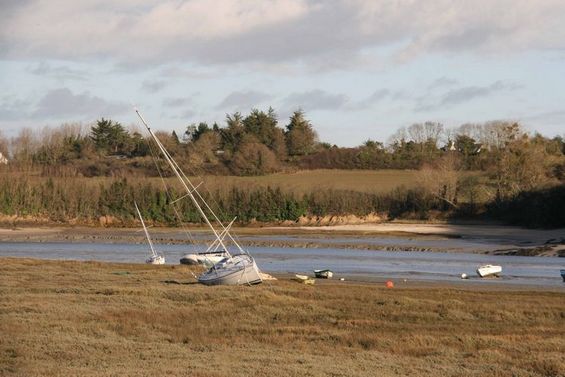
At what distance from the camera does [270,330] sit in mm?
23453

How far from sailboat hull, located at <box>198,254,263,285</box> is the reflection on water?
1113 cm

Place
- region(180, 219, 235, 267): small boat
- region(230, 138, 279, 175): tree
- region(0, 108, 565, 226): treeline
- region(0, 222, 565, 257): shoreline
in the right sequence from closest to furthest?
region(180, 219, 235, 267): small boat < region(0, 222, 565, 257): shoreline < region(0, 108, 565, 226): treeline < region(230, 138, 279, 175): tree

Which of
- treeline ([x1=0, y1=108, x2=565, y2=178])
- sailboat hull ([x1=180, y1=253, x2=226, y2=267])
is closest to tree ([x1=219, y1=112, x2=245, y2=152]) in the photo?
treeline ([x1=0, y1=108, x2=565, y2=178])

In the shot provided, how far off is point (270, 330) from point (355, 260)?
34.8m

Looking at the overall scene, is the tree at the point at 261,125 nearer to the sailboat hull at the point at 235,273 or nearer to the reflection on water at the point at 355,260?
the reflection on water at the point at 355,260

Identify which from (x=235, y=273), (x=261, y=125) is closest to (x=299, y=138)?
(x=261, y=125)

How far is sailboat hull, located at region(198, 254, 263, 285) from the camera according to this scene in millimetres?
34812

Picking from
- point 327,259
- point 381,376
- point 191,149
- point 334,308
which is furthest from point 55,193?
point 381,376

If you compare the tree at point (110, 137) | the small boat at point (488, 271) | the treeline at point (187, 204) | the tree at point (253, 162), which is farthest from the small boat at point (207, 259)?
the tree at point (110, 137)

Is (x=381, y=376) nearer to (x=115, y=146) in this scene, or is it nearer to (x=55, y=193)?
Answer: (x=55, y=193)

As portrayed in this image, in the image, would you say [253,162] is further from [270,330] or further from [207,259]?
[270,330]

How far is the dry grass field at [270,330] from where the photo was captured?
18.5 m

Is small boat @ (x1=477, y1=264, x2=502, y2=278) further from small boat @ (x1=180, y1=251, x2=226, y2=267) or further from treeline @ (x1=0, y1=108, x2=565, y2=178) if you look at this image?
treeline @ (x1=0, y1=108, x2=565, y2=178)

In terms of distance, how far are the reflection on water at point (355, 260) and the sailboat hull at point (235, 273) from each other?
11129mm
